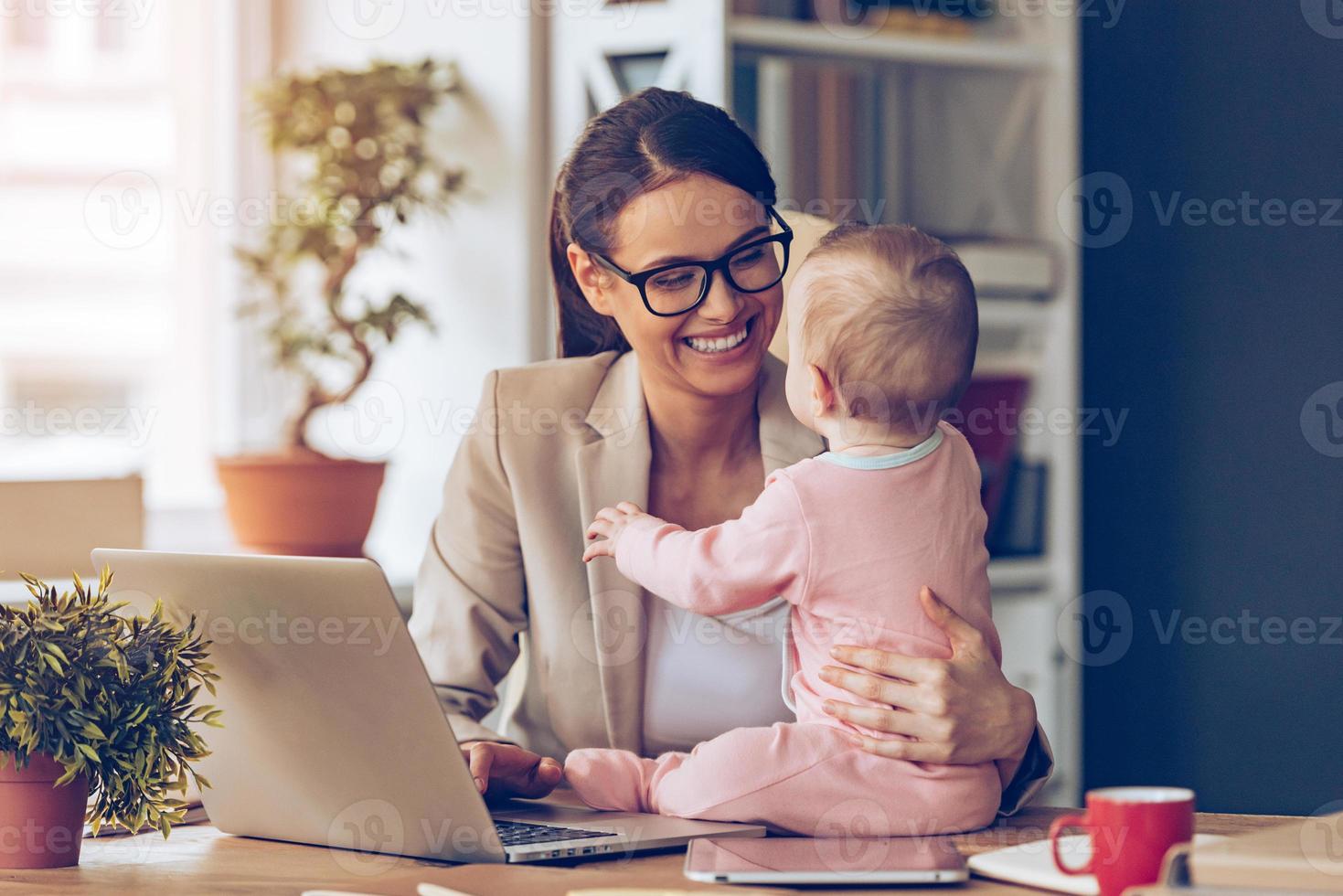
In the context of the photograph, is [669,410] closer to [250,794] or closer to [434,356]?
[250,794]

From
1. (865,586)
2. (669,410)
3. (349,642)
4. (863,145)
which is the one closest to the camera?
(349,642)

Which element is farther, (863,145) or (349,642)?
(863,145)

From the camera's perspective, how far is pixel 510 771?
53.1 inches

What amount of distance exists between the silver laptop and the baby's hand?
0.24m

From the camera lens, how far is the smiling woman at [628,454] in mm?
1566

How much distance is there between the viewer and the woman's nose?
1.54 metres

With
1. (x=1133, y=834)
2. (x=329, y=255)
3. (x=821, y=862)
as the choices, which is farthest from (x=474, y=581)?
(x=329, y=255)

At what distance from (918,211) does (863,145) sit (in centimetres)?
20

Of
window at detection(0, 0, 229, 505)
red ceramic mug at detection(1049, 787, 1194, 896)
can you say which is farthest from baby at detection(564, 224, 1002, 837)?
window at detection(0, 0, 229, 505)

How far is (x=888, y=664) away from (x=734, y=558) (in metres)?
0.15

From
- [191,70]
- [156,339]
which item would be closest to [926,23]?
[191,70]

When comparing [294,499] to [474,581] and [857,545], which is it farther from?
[857,545]

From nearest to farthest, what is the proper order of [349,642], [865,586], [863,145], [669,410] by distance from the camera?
[349,642]
[865,586]
[669,410]
[863,145]

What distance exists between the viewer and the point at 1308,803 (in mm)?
2924
